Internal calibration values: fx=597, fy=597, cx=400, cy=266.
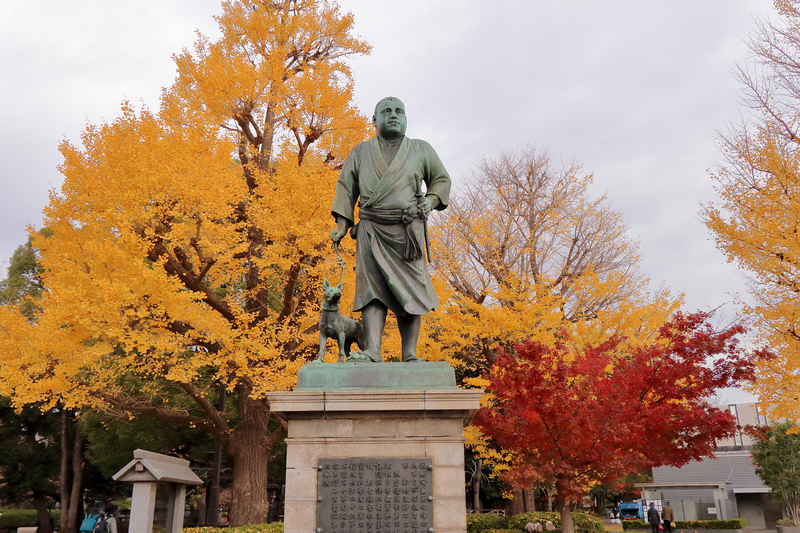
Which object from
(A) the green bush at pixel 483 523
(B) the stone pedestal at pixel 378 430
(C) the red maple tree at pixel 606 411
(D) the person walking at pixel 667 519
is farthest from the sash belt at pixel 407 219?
(D) the person walking at pixel 667 519

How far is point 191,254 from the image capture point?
13648mm

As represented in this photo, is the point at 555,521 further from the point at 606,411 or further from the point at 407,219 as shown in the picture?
the point at 407,219

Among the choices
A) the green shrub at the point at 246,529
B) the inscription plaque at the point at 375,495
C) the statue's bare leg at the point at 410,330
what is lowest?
the green shrub at the point at 246,529

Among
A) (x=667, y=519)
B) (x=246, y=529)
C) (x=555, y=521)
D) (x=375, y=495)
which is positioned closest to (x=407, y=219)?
(x=375, y=495)

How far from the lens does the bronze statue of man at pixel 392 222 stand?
5.62m

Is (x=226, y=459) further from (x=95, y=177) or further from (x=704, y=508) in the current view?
(x=704, y=508)

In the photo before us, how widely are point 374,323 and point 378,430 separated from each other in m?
1.10

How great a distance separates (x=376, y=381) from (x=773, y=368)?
27.7ft

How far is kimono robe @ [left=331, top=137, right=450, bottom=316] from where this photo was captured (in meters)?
5.62

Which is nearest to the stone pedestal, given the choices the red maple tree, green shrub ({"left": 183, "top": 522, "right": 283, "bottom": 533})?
the red maple tree

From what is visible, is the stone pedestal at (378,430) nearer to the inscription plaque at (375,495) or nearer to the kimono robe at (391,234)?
the inscription plaque at (375,495)

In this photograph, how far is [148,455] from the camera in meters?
10.0

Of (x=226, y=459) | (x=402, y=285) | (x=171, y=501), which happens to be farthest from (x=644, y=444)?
(x=226, y=459)

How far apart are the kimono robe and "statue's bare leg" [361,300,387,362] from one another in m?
0.08
